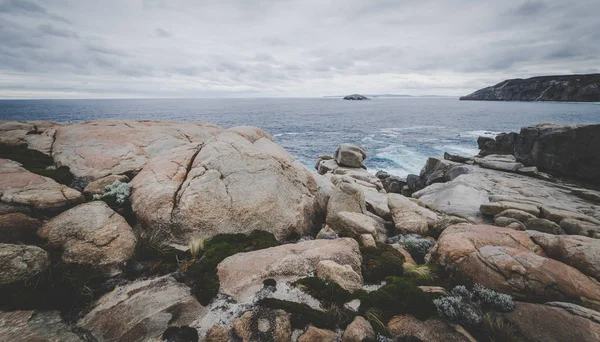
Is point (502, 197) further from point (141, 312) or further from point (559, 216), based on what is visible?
point (141, 312)

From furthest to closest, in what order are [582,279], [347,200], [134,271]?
[347,200] → [134,271] → [582,279]

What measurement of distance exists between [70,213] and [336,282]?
8.57 metres

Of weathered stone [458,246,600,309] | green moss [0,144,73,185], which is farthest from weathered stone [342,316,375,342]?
green moss [0,144,73,185]

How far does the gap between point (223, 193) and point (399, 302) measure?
23.5ft

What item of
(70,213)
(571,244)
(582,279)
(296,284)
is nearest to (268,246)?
(296,284)

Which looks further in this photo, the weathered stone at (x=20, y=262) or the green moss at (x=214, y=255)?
the green moss at (x=214, y=255)

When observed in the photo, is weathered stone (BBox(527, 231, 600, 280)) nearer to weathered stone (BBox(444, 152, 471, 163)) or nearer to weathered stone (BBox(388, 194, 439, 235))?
weathered stone (BBox(388, 194, 439, 235))

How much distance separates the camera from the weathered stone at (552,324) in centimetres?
496

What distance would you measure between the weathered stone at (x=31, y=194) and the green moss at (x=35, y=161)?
692 millimetres

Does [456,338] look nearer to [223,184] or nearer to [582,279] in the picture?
[582,279]

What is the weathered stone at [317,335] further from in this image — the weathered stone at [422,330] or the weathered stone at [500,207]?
the weathered stone at [500,207]

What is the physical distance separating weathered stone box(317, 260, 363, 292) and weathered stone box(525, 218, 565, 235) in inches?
451

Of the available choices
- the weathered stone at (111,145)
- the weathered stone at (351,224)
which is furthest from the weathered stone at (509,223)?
the weathered stone at (111,145)

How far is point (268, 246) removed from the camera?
849cm
